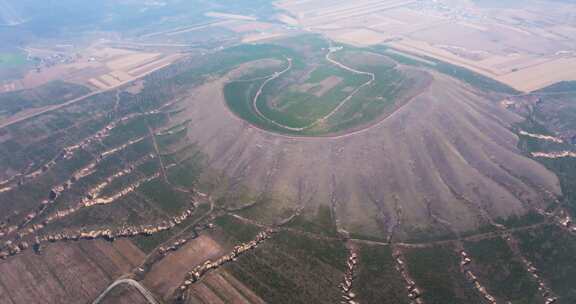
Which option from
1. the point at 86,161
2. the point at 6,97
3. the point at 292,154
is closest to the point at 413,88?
the point at 292,154

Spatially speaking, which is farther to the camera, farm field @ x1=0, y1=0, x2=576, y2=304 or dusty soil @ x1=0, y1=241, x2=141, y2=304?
farm field @ x1=0, y1=0, x2=576, y2=304

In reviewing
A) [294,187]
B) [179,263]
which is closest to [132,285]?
[179,263]

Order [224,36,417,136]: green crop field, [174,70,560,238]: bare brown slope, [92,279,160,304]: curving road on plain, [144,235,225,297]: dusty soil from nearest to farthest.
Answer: [92,279,160,304]: curving road on plain, [144,235,225,297]: dusty soil, [174,70,560,238]: bare brown slope, [224,36,417,136]: green crop field

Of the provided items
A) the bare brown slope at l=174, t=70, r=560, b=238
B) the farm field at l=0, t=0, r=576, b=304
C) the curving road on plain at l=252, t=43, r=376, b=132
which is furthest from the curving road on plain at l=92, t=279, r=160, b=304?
the curving road on plain at l=252, t=43, r=376, b=132

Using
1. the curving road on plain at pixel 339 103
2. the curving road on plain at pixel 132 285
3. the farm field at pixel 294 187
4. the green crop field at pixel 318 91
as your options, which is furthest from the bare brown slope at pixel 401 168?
the curving road on plain at pixel 132 285

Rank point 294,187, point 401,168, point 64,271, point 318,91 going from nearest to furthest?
point 64,271, point 294,187, point 401,168, point 318,91

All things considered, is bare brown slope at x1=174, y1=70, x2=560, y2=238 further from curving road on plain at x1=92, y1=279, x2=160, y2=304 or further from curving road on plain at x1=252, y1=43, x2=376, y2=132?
curving road on plain at x1=92, y1=279, x2=160, y2=304

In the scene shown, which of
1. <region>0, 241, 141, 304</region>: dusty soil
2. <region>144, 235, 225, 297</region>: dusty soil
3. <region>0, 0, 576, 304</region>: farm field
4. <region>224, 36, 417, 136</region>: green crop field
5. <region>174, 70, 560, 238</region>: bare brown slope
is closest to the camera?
<region>0, 241, 141, 304</region>: dusty soil

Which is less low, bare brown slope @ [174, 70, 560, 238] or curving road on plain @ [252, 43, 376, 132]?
curving road on plain @ [252, 43, 376, 132]

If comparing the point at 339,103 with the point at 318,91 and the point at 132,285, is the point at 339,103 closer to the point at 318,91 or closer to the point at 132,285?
the point at 318,91

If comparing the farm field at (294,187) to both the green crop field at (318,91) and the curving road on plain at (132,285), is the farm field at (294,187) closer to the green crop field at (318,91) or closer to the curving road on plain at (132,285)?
the curving road on plain at (132,285)
